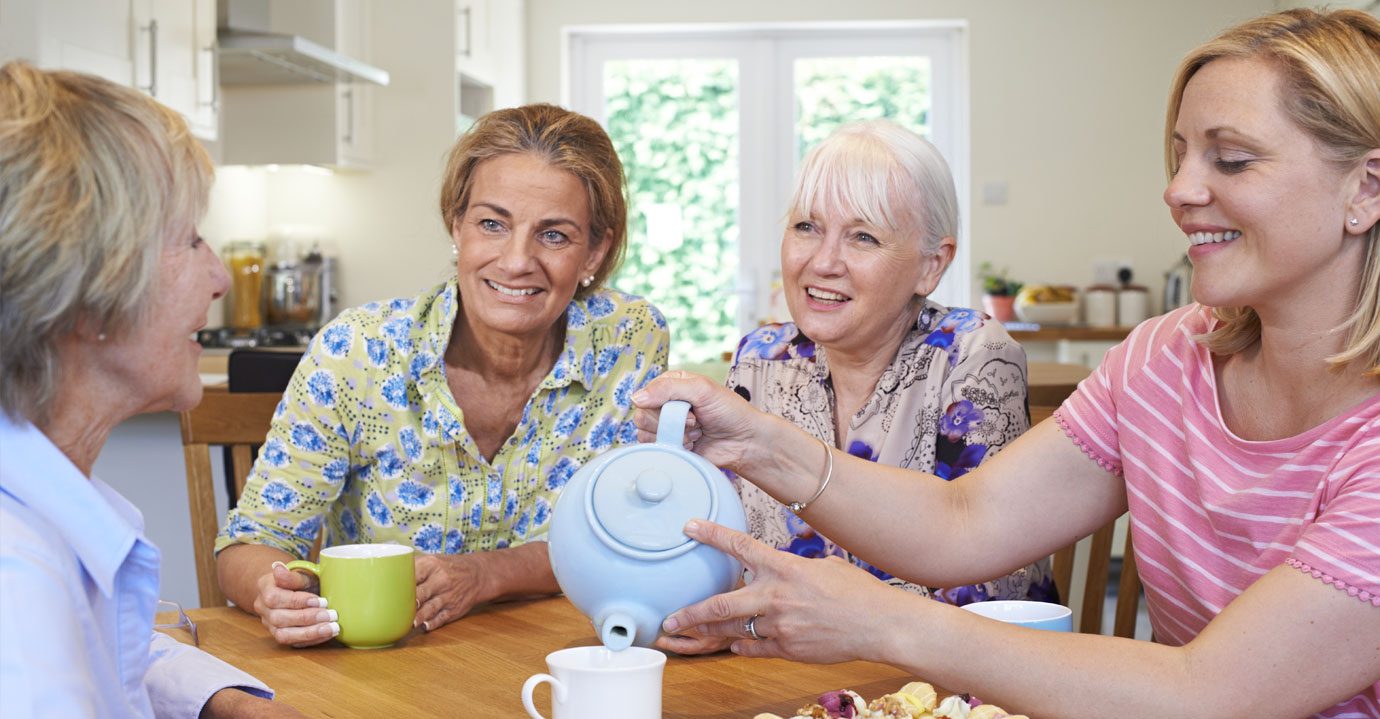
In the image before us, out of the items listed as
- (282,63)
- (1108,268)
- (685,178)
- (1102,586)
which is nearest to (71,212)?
(1102,586)

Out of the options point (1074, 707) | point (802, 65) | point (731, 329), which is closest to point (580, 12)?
point (802, 65)

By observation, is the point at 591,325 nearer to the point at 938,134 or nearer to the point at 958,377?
the point at 958,377

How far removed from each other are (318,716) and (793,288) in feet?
2.92

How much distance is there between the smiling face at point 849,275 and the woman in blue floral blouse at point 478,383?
25 centimetres

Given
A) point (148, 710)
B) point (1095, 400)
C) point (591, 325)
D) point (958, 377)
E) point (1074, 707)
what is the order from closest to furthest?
1. point (148, 710)
2. point (1074, 707)
3. point (1095, 400)
4. point (958, 377)
5. point (591, 325)

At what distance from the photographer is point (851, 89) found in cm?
595

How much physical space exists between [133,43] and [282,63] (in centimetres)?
76

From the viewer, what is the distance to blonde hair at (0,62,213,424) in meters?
0.73

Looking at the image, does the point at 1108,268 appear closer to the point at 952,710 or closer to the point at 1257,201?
the point at 1257,201

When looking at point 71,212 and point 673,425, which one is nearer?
point 71,212

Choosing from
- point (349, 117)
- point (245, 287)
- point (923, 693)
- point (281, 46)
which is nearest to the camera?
point (923, 693)

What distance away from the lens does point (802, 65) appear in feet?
19.4

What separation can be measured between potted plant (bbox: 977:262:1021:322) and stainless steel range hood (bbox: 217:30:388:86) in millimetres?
2622

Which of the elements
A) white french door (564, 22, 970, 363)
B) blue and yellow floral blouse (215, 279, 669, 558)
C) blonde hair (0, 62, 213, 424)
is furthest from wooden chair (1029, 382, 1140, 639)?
white french door (564, 22, 970, 363)
